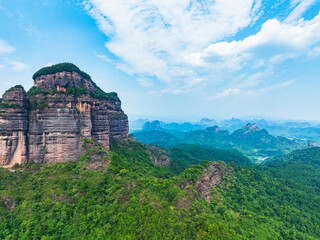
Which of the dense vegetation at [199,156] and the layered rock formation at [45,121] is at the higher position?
the layered rock formation at [45,121]

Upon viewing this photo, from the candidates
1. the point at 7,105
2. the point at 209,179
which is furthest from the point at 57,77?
the point at 209,179

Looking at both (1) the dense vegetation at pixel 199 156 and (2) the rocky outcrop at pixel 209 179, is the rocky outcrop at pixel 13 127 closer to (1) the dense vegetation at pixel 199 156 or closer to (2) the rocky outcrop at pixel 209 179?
(2) the rocky outcrop at pixel 209 179

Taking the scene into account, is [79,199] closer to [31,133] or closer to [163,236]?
[163,236]

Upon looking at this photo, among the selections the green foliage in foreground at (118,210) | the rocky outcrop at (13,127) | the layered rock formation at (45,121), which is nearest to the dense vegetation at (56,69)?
the layered rock formation at (45,121)

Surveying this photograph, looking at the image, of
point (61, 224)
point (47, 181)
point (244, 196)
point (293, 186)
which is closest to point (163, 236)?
point (61, 224)

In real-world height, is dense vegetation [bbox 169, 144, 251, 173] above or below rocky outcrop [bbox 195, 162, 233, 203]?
below

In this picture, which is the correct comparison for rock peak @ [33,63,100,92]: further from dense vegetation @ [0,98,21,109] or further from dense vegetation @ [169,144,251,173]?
dense vegetation @ [169,144,251,173]

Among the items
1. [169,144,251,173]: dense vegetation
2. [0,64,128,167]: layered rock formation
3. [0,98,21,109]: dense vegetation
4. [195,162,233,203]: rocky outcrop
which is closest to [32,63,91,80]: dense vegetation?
[0,64,128,167]: layered rock formation
